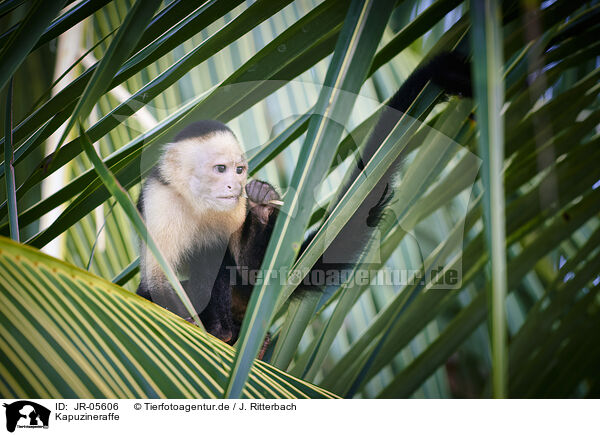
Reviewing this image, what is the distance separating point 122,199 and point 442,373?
551 mm

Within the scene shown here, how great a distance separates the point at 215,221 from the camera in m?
0.71

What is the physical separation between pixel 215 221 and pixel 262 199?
0.31 ft

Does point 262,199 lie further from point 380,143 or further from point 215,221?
point 380,143

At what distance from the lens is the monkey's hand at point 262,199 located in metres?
0.69
